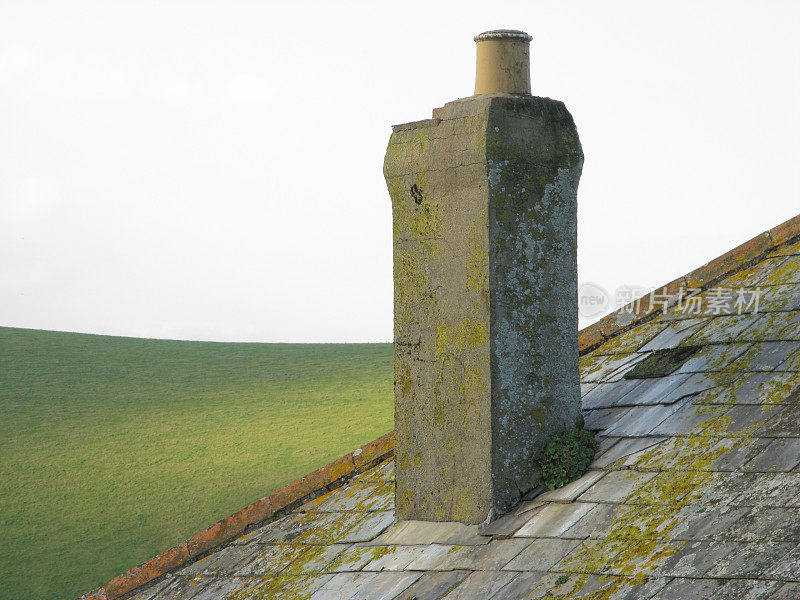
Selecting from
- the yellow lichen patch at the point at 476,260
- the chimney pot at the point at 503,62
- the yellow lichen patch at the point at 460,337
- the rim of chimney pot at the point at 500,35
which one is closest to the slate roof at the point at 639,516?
the yellow lichen patch at the point at 460,337

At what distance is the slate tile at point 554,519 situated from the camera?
4152mm

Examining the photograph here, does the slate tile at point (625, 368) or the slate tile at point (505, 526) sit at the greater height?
the slate tile at point (625, 368)

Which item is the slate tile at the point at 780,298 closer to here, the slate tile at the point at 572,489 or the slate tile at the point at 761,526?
the slate tile at the point at 572,489

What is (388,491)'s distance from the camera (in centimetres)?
585

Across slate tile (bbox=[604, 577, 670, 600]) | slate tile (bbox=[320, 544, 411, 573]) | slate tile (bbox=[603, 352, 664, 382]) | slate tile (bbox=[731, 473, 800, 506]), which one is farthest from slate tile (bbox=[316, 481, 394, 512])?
slate tile (bbox=[731, 473, 800, 506])

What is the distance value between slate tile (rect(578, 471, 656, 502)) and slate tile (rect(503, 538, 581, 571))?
34cm

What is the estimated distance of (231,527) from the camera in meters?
6.44

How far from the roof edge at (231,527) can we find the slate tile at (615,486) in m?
2.61

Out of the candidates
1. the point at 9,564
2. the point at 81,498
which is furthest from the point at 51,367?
the point at 9,564

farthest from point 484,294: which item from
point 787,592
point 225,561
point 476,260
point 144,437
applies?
point 144,437

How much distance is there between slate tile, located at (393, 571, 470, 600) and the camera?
13.4 ft

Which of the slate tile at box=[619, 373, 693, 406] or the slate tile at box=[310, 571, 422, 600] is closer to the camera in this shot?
the slate tile at box=[310, 571, 422, 600]

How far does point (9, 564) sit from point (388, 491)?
7507 millimetres

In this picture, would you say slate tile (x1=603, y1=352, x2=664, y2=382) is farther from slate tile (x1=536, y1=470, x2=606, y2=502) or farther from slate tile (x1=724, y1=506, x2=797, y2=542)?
slate tile (x1=724, y1=506, x2=797, y2=542)
